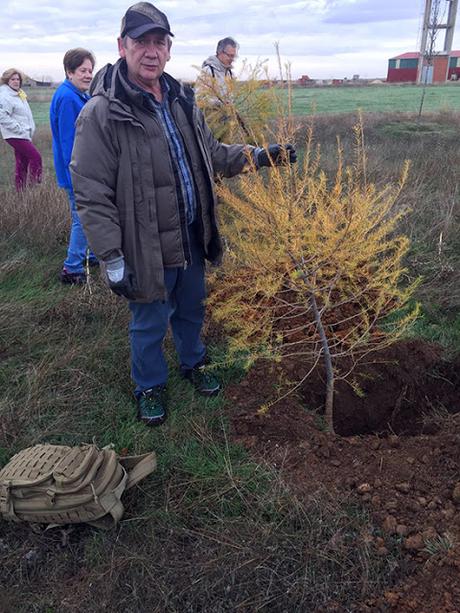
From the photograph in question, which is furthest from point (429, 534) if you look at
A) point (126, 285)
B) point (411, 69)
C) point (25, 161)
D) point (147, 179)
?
point (411, 69)

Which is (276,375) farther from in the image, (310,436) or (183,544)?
(183,544)

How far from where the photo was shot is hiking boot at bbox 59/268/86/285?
477 centimetres

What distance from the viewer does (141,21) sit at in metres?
2.29

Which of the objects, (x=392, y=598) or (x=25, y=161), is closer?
(x=392, y=598)

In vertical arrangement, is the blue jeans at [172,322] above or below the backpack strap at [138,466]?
above

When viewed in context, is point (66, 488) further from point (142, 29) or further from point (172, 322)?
point (142, 29)

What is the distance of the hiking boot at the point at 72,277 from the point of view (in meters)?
4.77

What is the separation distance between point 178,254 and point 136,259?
24 cm

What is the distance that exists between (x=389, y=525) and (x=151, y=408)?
148cm

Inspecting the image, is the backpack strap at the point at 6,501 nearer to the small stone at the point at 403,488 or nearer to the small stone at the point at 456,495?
the small stone at the point at 403,488

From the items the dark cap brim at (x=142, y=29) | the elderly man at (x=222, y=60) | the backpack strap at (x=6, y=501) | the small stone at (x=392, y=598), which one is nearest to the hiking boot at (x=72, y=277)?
the elderly man at (x=222, y=60)

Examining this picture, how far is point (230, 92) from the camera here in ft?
14.8

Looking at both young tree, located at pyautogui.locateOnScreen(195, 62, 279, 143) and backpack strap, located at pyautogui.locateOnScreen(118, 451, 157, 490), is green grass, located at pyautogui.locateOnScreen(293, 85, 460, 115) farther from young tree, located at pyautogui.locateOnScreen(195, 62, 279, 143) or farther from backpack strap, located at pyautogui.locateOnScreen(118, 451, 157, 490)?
backpack strap, located at pyautogui.locateOnScreen(118, 451, 157, 490)

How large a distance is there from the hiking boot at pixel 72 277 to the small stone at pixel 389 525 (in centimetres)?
354
